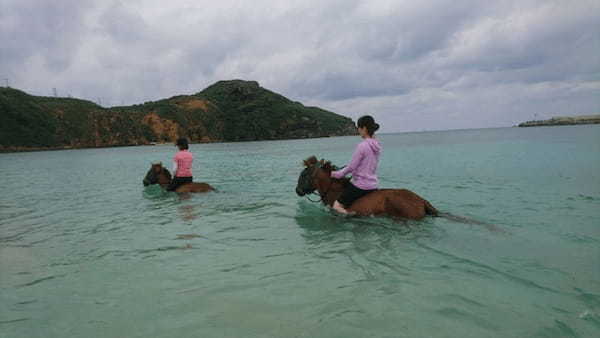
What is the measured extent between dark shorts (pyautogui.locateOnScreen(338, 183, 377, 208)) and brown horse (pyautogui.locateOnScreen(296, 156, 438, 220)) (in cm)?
11

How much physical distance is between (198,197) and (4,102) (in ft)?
438

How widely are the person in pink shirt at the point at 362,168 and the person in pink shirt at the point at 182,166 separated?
722cm

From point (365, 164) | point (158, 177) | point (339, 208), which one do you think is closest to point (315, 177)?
point (339, 208)

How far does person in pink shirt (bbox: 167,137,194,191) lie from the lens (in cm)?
1308

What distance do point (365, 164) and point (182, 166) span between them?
8573 millimetres

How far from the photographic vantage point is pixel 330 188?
923cm

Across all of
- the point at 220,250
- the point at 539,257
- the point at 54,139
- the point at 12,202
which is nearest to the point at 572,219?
the point at 539,257

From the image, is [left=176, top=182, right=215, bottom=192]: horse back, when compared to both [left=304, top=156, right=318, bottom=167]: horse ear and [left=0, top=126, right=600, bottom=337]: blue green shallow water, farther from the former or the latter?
[left=304, top=156, right=318, bottom=167]: horse ear

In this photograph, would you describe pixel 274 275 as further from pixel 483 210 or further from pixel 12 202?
pixel 12 202

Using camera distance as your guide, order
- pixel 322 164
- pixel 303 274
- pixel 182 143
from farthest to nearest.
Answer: pixel 182 143 → pixel 322 164 → pixel 303 274

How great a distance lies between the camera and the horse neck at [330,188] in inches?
361

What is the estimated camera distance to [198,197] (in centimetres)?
1297

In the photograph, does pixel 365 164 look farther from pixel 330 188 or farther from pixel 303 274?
pixel 303 274

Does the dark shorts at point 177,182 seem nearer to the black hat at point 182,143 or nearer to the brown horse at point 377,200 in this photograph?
the black hat at point 182,143
